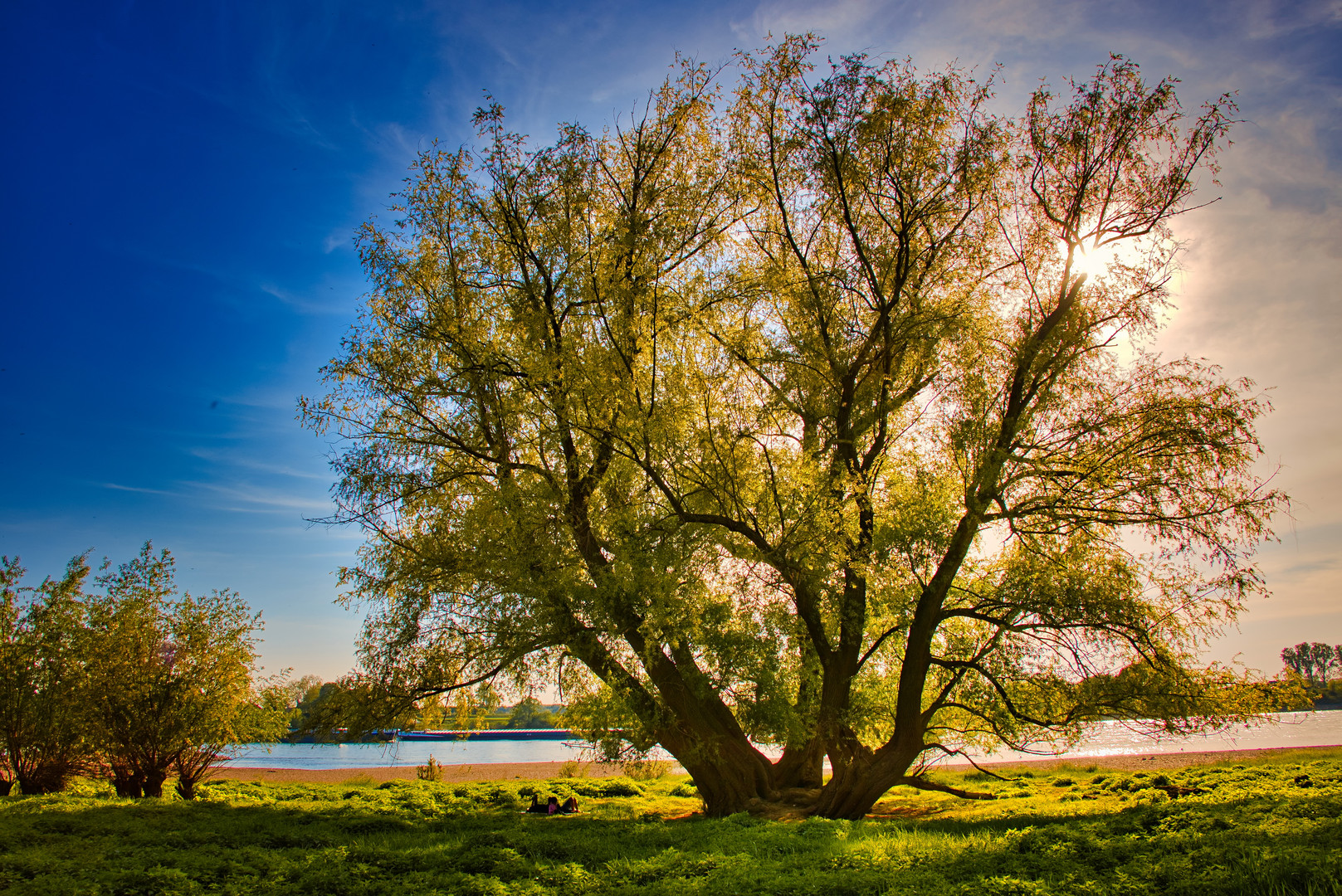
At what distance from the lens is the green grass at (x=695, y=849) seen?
23.7ft

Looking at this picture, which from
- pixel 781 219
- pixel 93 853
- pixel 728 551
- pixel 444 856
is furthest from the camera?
pixel 781 219

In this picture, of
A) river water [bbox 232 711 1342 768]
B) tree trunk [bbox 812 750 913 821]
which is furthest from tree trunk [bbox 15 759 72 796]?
river water [bbox 232 711 1342 768]

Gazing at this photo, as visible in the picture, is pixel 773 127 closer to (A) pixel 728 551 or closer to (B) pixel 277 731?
(A) pixel 728 551

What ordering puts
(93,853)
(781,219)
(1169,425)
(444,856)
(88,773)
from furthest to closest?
(88,773), (781,219), (1169,425), (444,856), (93,853)

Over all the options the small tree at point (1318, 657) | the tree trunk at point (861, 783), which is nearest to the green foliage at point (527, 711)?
the tree trunk at point (861, 783)

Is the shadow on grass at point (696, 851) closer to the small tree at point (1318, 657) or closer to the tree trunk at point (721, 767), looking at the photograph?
the tree trunk at point (721, 767)

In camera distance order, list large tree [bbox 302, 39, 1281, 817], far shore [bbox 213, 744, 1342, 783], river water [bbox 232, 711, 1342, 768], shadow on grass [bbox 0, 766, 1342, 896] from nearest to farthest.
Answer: shadow on grass [bbox 0, 766, 1342, 896], large tree [bbox 302, 39, 1281, 817], far shore [bbox 213, 744, 1342, 783], river water [bbox 232, 711, 1342, 768]

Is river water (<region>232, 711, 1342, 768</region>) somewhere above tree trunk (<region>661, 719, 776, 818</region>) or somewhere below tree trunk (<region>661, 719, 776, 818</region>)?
below

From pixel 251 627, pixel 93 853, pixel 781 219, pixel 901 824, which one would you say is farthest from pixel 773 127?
pixel 251 627

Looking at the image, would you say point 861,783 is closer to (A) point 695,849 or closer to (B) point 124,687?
(A) point 695,849

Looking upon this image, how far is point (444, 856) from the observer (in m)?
9.80

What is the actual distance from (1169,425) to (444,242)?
15193 millimetres

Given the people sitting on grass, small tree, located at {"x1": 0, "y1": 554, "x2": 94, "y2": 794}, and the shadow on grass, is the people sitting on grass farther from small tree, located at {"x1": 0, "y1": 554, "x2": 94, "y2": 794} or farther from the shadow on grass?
small tree, located at {"x1": 0, "y1": 554, "x2": 94, "y2": 794}

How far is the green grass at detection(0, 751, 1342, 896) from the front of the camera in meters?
7.23
